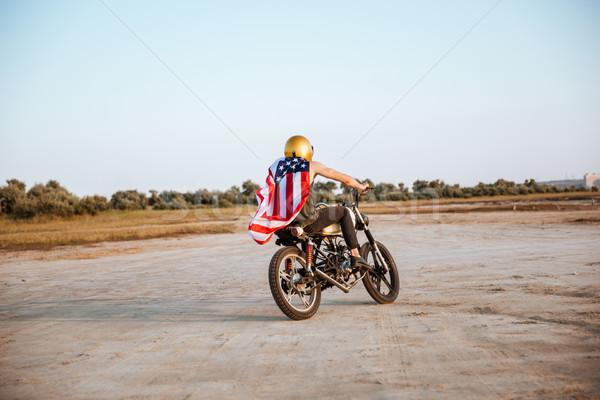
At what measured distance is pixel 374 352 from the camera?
422cm

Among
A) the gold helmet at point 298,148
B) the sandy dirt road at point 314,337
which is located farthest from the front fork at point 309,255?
the gold helmet at point 298,148

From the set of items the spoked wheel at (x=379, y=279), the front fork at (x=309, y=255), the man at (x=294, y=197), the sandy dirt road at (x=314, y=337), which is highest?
the man at (x=294, y=197)

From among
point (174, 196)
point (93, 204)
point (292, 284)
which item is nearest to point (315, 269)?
point (292, 284)

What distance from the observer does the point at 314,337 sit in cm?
487

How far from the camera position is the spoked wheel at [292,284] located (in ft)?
17.6

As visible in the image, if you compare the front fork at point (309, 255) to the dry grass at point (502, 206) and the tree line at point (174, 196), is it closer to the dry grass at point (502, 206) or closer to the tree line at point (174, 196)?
the tree line at point (174, 196)

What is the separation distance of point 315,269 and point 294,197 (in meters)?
0.91

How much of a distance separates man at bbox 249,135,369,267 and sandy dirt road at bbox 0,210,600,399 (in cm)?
110

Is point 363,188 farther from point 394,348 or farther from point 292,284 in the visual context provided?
point 394,348

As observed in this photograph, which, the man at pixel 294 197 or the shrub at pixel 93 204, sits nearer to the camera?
the man at pixel 294 197

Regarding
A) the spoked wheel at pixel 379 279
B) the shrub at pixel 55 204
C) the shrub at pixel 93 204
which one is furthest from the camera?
the shrub at pixel 93 204

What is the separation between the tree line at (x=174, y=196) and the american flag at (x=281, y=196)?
3.12 ft

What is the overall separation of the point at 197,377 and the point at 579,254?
9330mm

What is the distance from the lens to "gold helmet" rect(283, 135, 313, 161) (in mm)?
6000
